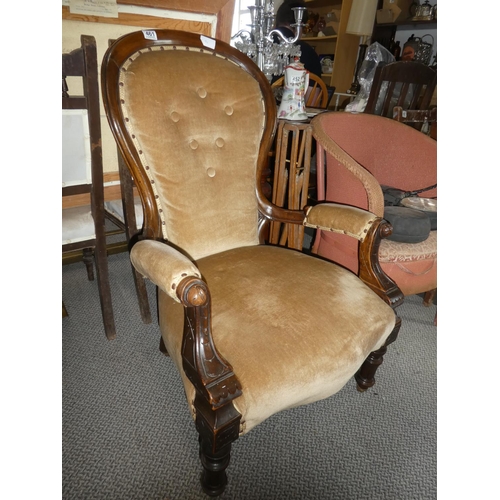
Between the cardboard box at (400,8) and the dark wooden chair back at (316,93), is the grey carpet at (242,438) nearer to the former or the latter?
the dark wooden chair back at (316,93)

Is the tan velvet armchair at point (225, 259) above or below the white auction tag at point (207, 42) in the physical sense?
below

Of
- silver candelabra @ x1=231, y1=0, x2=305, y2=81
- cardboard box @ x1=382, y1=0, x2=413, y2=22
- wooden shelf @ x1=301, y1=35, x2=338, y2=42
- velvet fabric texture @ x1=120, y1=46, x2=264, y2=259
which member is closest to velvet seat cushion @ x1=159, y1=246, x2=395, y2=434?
velvet fabric texture @ x1=120, y1=46, x2=264, y2=259

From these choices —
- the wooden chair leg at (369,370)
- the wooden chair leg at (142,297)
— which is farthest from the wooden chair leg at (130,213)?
the wooden chair leg at (369,370)

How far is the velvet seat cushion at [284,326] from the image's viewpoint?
32.9 inches

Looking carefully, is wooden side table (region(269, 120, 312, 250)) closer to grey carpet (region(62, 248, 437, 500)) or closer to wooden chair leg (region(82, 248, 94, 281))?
grey carpet (region(62, 248, 437, 500))

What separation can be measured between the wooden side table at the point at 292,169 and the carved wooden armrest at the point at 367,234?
1.62ft

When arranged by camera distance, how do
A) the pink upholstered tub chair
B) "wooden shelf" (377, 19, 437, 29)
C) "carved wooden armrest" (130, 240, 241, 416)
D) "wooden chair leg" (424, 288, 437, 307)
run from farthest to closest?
"wooden shelf" (377, 19, 437, 29) → "wooden chair leg" (424, 288, 437, 307) → the pink upholstered tub chair → "carved wooden armrest" (130, 240, 241, 416)

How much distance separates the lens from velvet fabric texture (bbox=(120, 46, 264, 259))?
3.48 feet

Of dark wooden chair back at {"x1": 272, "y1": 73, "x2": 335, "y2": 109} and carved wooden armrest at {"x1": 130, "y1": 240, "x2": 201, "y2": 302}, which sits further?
dark wooden chair back at {"x1": 272, "y1": 73, "x2": 335, "y2": 109}

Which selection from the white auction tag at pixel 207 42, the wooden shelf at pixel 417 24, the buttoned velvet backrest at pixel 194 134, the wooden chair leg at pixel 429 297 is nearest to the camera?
the buttoned velvet backrest at pixel 194 134

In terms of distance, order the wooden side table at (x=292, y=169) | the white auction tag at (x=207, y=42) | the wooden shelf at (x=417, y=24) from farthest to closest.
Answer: the wooden shelf at (x=417, y=24) < the wooden side table at (x=292, y=169) < the white auction tag at (x=207, y=42)

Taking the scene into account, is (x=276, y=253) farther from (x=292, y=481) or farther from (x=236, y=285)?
(x=292, y=481)

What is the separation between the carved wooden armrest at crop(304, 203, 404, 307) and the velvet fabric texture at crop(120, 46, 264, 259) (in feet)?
0.95

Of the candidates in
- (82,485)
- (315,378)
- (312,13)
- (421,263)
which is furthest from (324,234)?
(312,13)
